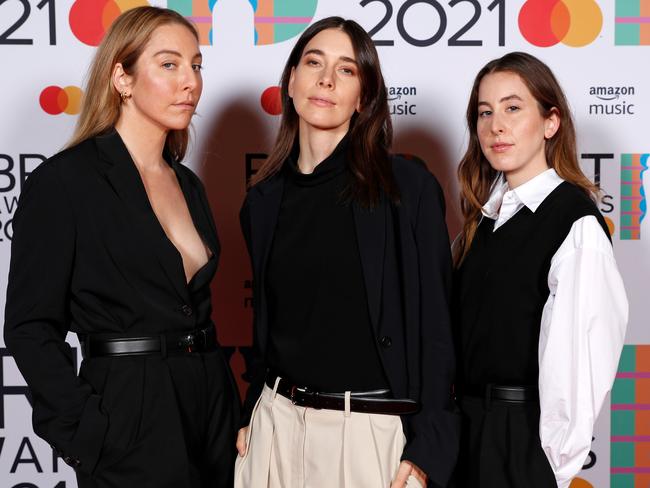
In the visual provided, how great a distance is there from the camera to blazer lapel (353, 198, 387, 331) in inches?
80.5

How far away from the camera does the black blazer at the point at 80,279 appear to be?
2.00 meters

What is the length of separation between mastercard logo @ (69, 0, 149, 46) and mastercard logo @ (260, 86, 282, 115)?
1.95 feet

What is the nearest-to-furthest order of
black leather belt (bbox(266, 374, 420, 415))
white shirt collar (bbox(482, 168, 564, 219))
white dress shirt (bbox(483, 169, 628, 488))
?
white dress shirt (bbox(483, 169, 628, 488)) → black leather belt (bbox(266, 374, 420, 415)) → white shirt collar (bbox(482, 168, 564, 219))

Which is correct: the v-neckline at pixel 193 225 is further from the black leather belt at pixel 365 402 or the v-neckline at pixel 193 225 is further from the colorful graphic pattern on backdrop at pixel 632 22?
the colorful graphic pattern on backdrop at pixel 632 22

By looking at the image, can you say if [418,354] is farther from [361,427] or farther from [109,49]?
[109,49]

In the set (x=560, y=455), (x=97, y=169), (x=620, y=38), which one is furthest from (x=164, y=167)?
(x=620, y=38)

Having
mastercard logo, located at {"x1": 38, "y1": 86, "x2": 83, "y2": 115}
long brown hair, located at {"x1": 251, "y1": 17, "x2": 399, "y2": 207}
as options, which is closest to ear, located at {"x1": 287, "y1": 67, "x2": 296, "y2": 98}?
long brown hair, located at {"x1": 251, "y1": 17, "x2": 399, "y2": 207}

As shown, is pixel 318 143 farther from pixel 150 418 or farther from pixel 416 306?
pixel 150 418

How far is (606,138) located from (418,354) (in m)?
1.56

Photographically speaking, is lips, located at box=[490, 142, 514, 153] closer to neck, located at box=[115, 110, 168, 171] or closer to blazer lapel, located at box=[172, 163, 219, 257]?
blazer lapel, located at box=[172, 163, 219, 257]

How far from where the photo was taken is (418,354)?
2.07 meters

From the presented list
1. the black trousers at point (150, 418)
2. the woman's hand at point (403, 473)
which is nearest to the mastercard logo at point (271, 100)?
the black trousers at point (150, 418)

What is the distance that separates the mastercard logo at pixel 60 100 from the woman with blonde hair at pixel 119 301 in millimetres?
958

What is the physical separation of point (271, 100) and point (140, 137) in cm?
96
